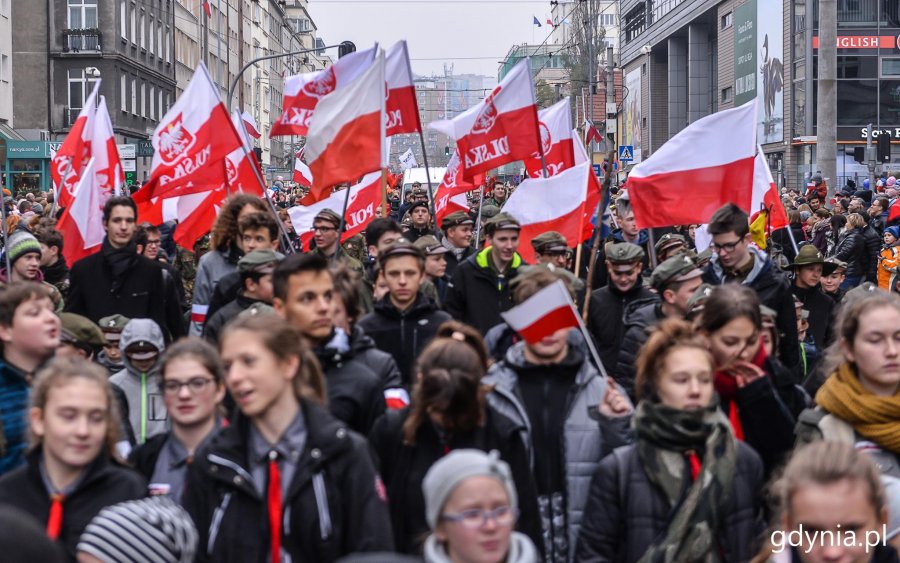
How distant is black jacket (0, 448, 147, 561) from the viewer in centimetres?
421

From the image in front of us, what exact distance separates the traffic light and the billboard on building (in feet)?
174

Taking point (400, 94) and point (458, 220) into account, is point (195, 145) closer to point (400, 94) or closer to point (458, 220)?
point (400, 94)

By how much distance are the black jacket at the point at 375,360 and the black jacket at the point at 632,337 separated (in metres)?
1.34

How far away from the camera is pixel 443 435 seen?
4945 mm

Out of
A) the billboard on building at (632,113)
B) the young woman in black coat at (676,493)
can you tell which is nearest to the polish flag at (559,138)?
the young woman in black coat at (676,493)

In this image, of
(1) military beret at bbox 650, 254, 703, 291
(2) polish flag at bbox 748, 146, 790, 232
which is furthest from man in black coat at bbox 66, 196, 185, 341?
(2) polish flag at bbox 748, 146, 790, 232

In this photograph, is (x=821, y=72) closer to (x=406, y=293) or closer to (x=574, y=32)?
(x=406, y=293)

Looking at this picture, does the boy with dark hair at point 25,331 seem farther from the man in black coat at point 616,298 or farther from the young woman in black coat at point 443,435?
the man in black coat at point 616,298

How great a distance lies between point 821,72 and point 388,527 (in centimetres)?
2266

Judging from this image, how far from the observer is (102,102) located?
1323 centimetres

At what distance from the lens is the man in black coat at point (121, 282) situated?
8852 mm

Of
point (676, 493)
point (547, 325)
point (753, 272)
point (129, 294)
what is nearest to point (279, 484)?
point (676, 493)

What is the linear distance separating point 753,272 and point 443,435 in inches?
150

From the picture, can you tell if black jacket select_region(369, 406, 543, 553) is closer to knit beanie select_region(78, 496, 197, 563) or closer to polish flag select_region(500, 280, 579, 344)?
polish flag select_region(500, 280, 579, 344)
